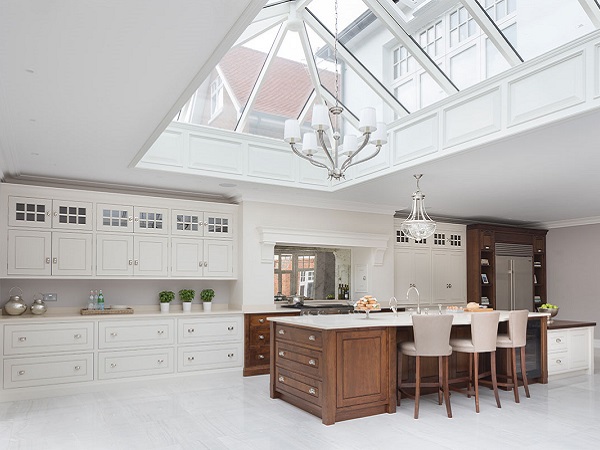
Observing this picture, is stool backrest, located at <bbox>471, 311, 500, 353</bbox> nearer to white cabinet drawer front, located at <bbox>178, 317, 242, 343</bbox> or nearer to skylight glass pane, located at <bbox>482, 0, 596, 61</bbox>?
skylight glass pane, located at <bbox>482, 0, 596, 61</bbox>

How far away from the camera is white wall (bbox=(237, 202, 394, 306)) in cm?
696

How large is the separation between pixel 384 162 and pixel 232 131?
6.13 feet

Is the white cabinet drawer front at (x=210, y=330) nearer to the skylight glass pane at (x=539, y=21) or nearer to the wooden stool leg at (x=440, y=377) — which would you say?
the wooden stool leg at (x=440, y=377)

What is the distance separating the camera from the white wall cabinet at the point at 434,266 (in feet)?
28.6

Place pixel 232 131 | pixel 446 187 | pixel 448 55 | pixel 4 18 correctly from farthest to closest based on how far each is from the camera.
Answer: pixel 446 187 < pixel 232 131 < pixel 448 55 < pixel 4 18

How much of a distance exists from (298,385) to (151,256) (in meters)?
2.77

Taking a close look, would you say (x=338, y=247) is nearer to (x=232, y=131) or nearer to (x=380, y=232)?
(x=380, y=232)

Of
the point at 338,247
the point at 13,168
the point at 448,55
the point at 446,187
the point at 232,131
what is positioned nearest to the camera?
the point at 448,55

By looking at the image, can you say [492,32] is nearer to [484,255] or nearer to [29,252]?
[29,252]

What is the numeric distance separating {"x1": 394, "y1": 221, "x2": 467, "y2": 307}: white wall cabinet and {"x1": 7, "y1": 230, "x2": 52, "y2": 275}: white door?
5.45 metres

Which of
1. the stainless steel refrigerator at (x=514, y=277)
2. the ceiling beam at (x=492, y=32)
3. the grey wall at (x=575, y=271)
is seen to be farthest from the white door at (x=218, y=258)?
the grey wall at (x=575, y=271)

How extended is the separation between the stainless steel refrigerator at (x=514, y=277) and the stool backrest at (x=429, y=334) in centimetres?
532

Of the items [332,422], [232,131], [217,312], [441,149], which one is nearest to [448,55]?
[441,149]

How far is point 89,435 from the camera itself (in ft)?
13.7
